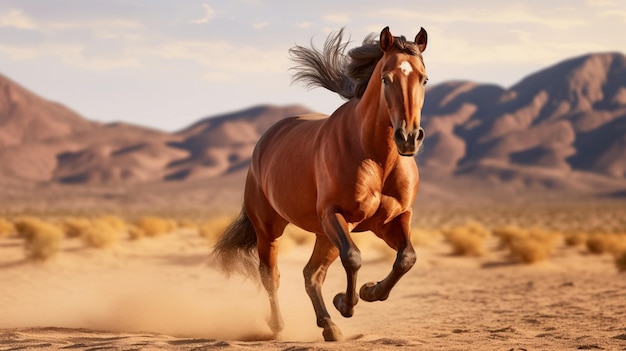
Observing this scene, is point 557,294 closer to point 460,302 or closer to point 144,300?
point 460,302

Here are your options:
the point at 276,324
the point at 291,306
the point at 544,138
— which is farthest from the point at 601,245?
the point at 544,138

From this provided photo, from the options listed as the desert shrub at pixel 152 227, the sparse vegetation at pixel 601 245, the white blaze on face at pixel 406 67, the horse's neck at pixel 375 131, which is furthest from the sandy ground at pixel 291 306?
the desert shrub at pixel 152 227

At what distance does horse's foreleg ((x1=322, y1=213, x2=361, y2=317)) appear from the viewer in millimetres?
6762

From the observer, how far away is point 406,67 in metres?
6.31

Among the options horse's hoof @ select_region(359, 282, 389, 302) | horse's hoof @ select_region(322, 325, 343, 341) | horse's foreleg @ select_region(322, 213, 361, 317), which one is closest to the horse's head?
horse's foreleg @ select_region(322, 213, 361, 317)

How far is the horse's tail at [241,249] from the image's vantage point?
10008 mm

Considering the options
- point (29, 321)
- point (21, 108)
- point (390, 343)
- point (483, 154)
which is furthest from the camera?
point (21, 108)

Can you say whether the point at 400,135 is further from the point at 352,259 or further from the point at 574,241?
the point at 574,241

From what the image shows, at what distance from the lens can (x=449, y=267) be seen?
2216 cm

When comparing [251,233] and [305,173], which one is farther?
[251,233]

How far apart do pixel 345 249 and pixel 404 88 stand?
61.9 inches

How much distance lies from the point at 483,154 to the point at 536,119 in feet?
100

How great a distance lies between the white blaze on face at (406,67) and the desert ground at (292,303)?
2.52 metres

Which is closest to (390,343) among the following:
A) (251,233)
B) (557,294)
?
(251,233)
